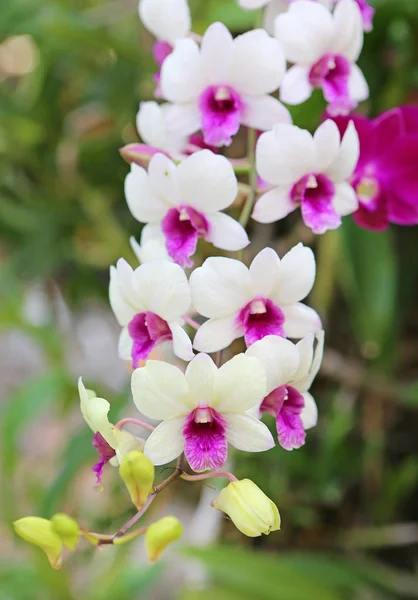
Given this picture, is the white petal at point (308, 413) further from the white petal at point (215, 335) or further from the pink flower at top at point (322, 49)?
the pink flower at top at point (322, 49)

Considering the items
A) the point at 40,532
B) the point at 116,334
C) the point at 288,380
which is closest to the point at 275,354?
the point at 288,380

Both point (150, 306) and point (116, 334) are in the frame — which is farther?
point (116, 334)

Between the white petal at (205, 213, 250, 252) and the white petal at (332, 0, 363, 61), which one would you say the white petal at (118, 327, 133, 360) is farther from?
the white petal at (332, 0, 363, 61)

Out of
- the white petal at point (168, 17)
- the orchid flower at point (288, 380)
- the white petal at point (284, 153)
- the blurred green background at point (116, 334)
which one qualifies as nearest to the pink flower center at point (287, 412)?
the orchid flower at point (288, 380)

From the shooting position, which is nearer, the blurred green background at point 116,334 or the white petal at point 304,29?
the white petal at point 304,29

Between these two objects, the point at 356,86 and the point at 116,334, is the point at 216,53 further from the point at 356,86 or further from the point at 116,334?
the point at 116,334

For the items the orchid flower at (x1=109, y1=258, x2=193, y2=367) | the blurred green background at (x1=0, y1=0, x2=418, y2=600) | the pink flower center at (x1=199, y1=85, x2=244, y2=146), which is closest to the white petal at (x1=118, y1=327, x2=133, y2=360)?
the orchid flower at (x1=109, y1=258, x2=193, y2=367)
